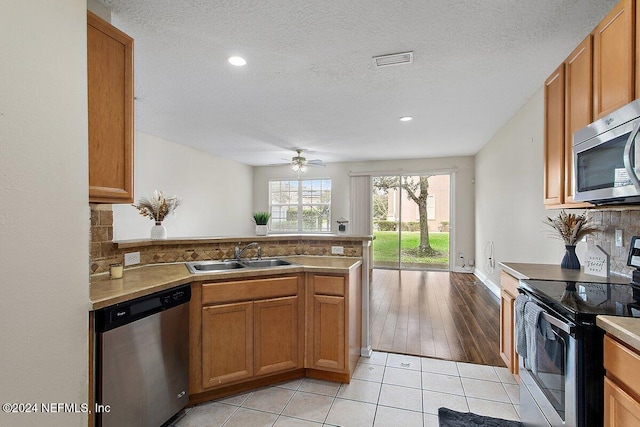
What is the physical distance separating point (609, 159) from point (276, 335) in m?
2.29

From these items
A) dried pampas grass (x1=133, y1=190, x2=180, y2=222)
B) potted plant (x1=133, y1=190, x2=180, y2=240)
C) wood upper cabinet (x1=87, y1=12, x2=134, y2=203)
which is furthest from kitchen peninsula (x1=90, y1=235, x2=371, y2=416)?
wood upper cabinet (x1=87, y1=12, x2=134, y2=203)

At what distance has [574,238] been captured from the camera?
7.00ft

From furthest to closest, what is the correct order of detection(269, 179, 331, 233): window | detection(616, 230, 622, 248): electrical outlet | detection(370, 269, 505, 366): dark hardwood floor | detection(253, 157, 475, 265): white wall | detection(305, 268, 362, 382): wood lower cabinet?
detection(269, 179, 331, 233): window
detection(253, 157, 475, 265): white wall
detection(370, 269, 505, 366): dark hardwood floor
detection(305, 268, 362, 382): wood lower cabinet
detection(616, 230, 622, 248): electrical outlet

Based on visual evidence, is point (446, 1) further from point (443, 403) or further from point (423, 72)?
point (443, 403)

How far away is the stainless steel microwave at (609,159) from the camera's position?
4.10 feet

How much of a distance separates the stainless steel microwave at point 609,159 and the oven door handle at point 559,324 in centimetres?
63

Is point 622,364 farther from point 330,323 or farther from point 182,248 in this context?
point 182,248

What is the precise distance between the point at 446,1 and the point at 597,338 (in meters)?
1.86

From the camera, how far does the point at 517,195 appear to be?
372 cm

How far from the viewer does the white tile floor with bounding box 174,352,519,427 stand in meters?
1.91

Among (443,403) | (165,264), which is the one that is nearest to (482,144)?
(443,403)

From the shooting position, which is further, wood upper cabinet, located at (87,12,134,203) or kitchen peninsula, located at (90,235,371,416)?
kitchen peninsula, located at (90,235,371,416)

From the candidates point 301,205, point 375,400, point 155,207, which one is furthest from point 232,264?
point 301,205

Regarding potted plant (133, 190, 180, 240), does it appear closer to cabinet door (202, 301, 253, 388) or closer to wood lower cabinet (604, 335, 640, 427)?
cabinet door (202, 301, 253, 388)
